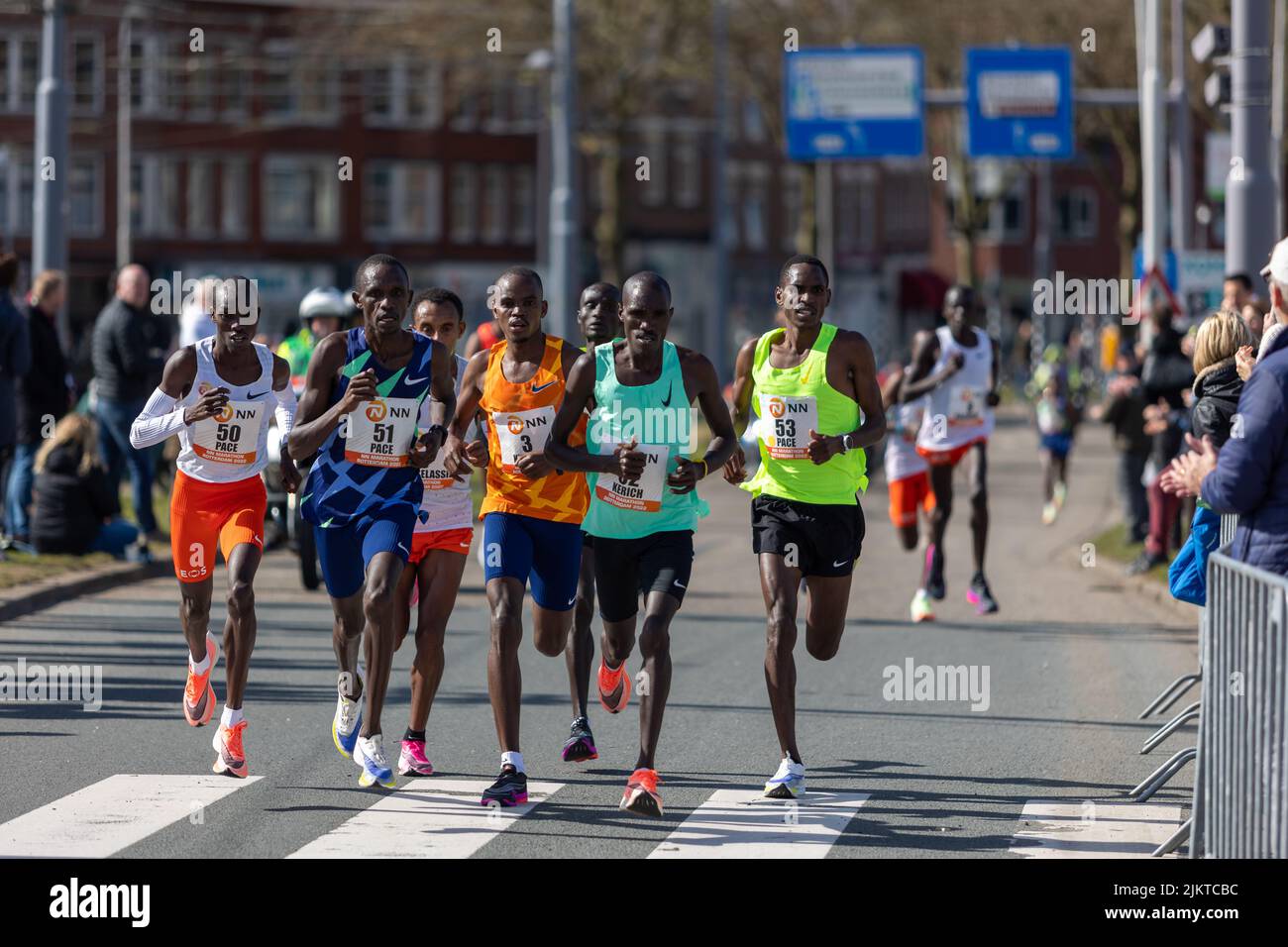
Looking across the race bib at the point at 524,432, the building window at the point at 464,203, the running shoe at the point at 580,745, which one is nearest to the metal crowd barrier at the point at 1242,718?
the race bib at the point at 524,432

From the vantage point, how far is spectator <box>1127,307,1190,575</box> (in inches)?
630

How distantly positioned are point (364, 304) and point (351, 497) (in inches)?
28.8

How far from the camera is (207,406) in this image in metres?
8.59

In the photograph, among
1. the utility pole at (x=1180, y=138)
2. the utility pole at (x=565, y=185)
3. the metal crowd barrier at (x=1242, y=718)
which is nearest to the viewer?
the metal crowd barrier at (x=1242, y=718)

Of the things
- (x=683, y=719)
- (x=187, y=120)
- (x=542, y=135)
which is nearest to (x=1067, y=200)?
(x=542, y=135)

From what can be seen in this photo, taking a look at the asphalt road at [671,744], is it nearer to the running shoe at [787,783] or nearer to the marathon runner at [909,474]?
the running shoe at [787,783]

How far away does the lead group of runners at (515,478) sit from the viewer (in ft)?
26.8

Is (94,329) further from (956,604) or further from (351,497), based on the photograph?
(351,497)

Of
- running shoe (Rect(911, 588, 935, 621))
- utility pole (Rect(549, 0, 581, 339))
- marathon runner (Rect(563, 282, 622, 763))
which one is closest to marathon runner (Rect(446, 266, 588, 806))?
marathon runner (Rect(563, 282, 622, 763))

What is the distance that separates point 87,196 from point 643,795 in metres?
56.4

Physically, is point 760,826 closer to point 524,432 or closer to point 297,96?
point 524,432

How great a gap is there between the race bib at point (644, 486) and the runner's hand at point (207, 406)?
1.53 metres

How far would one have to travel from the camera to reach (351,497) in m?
8.41
